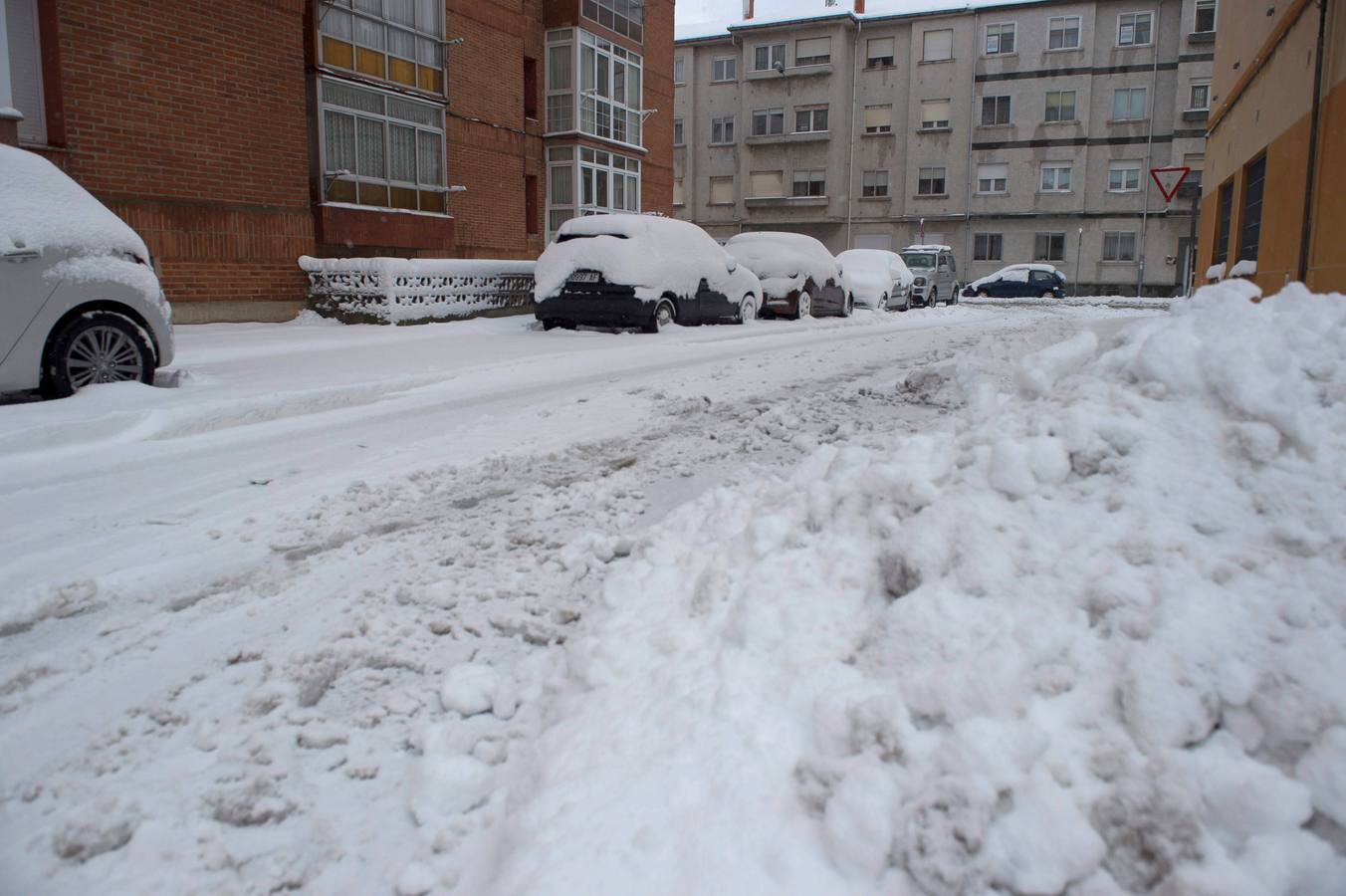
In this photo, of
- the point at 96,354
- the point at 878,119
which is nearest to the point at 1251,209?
the point at 96,354

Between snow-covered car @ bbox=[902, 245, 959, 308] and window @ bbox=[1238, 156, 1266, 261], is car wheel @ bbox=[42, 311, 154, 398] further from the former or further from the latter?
snow-covered car @ bbox=[902, 245, 959, 308]

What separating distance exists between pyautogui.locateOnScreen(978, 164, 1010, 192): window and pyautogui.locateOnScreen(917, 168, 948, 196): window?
1.71 metres

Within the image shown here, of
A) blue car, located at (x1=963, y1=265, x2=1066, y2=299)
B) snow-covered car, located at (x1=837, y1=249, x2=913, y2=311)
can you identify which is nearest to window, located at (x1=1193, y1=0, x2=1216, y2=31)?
blue car, located at (x1=963, y1=265, x2=1066, y2=299)

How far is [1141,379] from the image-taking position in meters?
3.31

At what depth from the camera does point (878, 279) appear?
74.6ft

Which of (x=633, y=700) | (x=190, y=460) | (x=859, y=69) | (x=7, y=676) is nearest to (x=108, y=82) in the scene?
(x=190, y=460)

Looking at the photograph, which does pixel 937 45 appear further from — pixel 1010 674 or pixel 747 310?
pixel 1010 674

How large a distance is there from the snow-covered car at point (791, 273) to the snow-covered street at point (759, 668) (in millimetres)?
13623

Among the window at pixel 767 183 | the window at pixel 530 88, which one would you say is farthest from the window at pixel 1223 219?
the window at pixel 767 183

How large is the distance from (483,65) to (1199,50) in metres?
33.1

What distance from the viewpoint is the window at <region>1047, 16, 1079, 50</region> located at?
4028cm

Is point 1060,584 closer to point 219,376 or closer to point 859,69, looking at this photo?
point 219,376

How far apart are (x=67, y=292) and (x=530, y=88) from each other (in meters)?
20.2

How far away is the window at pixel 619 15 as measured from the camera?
24.9 meters
